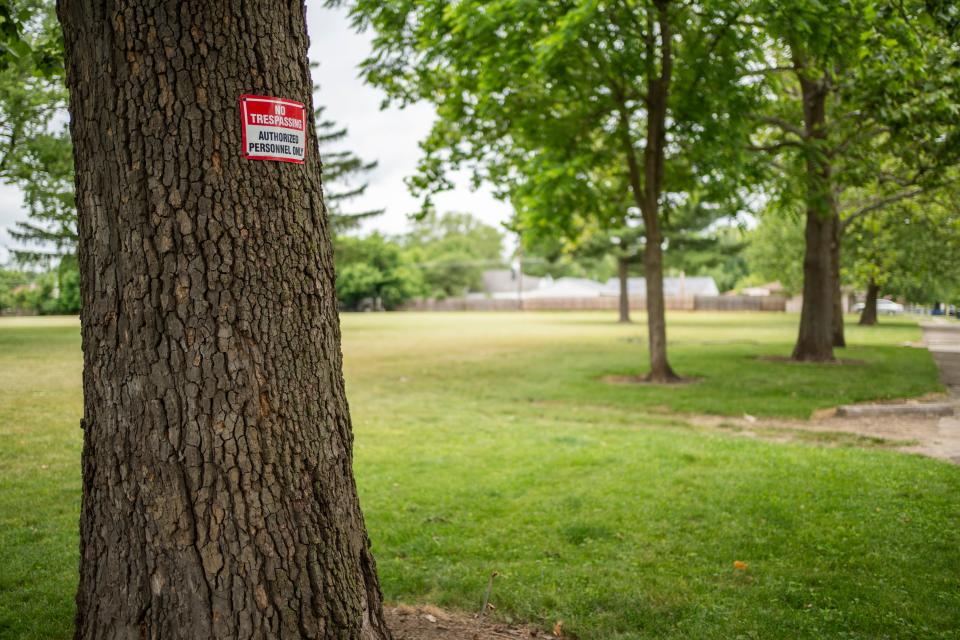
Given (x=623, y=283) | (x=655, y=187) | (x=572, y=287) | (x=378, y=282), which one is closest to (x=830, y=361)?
(x=655, y=187)

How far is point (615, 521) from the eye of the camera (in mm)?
5270

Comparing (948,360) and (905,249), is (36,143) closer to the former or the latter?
(948,360)

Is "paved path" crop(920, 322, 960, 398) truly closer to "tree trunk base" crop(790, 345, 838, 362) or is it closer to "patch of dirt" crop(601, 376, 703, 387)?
"tree trunk base" crop(790, 345, 838, 362)

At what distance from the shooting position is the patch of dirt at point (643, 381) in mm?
13492

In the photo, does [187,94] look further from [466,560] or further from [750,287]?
[750,287]

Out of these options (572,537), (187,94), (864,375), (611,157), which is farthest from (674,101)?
(187,94)

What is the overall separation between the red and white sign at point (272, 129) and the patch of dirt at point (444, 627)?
2.22 meters

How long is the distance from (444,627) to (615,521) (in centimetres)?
209

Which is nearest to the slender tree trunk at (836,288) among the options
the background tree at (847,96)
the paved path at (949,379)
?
the paved path at (949,379)

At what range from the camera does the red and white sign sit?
8.48 feet

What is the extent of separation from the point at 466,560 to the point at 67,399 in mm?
8768

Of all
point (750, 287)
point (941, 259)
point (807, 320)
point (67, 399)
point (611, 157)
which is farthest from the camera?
point (750, 287)

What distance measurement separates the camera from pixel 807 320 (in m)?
17.3

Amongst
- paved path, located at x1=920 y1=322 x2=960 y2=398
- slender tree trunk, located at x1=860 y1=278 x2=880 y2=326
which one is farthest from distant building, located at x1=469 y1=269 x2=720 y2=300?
paved path, located at x1=920 y1=322 x2=960 y2=398
